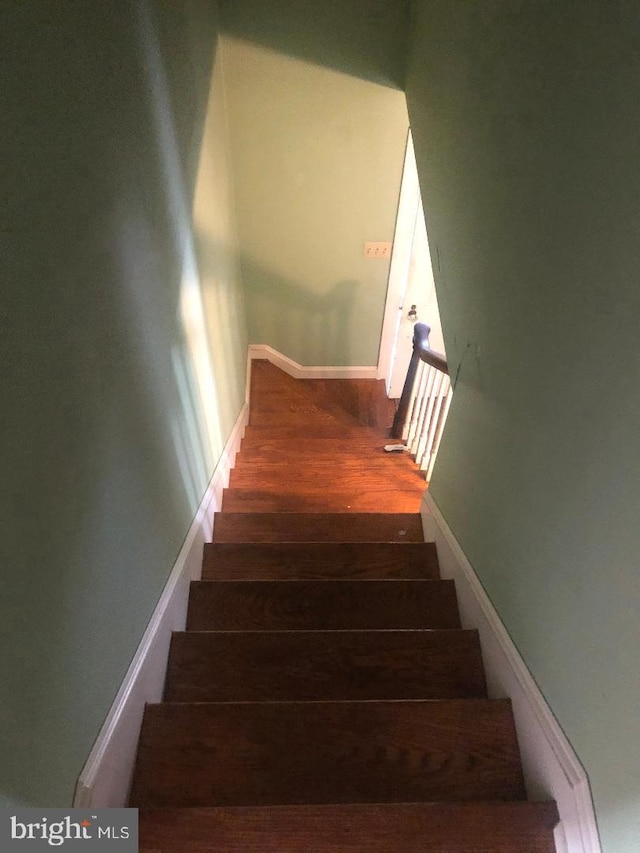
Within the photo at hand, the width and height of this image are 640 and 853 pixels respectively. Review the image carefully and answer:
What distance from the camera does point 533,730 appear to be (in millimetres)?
1221

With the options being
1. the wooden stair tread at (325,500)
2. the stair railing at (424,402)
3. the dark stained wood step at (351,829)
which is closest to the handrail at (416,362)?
the stair railing at (424,402)

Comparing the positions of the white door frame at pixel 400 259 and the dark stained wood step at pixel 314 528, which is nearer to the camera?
the dark stained wood step at pixel 314 528

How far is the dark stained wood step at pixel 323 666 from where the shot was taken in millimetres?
1514

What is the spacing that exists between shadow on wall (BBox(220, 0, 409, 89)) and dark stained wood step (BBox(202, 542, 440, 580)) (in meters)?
2.52

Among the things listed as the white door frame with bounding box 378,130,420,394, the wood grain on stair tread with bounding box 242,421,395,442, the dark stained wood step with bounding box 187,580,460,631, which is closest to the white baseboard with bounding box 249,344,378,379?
the white door frame with bounding box 378,130,420,394

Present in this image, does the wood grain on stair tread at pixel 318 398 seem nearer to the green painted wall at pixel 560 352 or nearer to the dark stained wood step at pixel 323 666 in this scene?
the green painted wall at pixel 560 352

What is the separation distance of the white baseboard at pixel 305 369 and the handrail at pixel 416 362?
3.68 feet

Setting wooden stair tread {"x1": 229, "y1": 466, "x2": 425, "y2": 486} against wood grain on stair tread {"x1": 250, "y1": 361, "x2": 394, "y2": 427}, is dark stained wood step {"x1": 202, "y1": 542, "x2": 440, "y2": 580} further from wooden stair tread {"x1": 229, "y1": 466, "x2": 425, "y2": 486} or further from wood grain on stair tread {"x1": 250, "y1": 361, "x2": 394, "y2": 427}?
wood grain on stair tread {"x1": 250, "y1": 361, "x2": 394, "y2": 427}

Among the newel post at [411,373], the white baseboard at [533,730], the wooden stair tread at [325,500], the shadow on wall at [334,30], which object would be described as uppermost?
the shadow on wall at [334,30]

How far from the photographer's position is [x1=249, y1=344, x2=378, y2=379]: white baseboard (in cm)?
444

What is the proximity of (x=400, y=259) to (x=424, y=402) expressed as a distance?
54.9 inches

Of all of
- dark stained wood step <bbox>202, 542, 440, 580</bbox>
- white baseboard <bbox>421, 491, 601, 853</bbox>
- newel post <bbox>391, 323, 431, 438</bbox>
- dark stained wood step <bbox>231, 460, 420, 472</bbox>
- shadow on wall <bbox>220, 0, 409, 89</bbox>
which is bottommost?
dark stained wood step <bbox>231, 460, 420, 472</bbox>

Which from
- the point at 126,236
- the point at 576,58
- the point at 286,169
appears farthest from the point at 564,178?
the point at 286,169

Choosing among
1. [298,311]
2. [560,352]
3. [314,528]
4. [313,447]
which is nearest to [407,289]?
[298,311]
